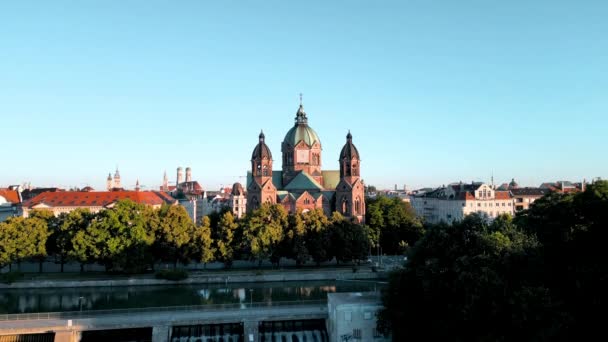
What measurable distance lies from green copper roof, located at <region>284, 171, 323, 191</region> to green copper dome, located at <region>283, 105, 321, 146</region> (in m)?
7.23

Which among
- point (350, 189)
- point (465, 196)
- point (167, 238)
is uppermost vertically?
point (350, 189)

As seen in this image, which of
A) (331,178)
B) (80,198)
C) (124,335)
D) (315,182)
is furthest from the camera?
(80,198)

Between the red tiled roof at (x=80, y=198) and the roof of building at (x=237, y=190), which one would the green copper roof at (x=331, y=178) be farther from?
the red tiled roof at (x=80, y=198)

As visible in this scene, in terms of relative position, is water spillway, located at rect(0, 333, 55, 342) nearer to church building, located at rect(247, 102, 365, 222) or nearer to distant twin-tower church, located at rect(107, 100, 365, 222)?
distant twin-tower church, located at rect(107, 100, 365, 222)

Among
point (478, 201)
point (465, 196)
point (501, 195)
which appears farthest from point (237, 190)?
point (501, 195)

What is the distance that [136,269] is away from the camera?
2202 inches

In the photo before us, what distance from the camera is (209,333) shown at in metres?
37.1

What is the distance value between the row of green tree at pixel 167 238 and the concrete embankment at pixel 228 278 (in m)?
1.93

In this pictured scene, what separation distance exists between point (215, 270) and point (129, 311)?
2414 cm

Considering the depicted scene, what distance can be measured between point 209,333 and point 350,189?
49.0 metres

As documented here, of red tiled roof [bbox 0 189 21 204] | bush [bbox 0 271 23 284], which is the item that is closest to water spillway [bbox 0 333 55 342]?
bush [bbox 0 271 23 284]

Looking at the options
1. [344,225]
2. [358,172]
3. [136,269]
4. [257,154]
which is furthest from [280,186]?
[136,269]

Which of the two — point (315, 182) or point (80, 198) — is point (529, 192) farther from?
point (80, 198)

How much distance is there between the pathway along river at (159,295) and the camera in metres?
46.6
